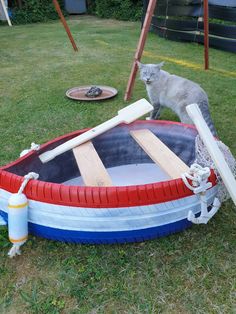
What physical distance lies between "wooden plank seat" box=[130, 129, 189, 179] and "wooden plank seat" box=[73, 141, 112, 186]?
0.32 meters

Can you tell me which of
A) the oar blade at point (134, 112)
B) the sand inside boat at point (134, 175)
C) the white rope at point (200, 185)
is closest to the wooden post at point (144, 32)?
the oar blade at point (134, 112)

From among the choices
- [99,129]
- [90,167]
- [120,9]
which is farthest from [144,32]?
[120,9]

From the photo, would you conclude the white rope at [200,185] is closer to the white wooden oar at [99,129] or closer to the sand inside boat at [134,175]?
the sand inside boat at [134,175]

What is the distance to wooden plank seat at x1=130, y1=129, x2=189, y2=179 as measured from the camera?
189 cm

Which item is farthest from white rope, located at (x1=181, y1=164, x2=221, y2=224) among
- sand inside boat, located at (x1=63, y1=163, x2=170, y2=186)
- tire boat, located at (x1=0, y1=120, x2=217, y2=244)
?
sand inside boat, located at (x1=63, y1=163, x2=170, y2=186)

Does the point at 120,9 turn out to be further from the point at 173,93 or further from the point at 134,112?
the point at 134,112

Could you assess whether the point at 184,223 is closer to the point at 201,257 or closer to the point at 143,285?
the point at 201,257

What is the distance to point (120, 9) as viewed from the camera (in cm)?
1148

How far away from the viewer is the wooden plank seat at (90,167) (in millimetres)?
1833

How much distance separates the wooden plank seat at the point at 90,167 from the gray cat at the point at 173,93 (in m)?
1.07

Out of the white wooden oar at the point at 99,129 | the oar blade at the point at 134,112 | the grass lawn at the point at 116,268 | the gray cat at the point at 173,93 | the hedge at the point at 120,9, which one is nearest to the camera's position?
the grass lawn at the point at 116,268

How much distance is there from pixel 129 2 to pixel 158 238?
10981 millimetres

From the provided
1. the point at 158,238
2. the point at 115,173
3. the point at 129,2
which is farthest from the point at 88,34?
the point at 158,238

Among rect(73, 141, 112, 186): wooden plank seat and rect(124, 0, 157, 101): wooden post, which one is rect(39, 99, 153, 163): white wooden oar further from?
rect(124, 0, 157, 101): wooden post
